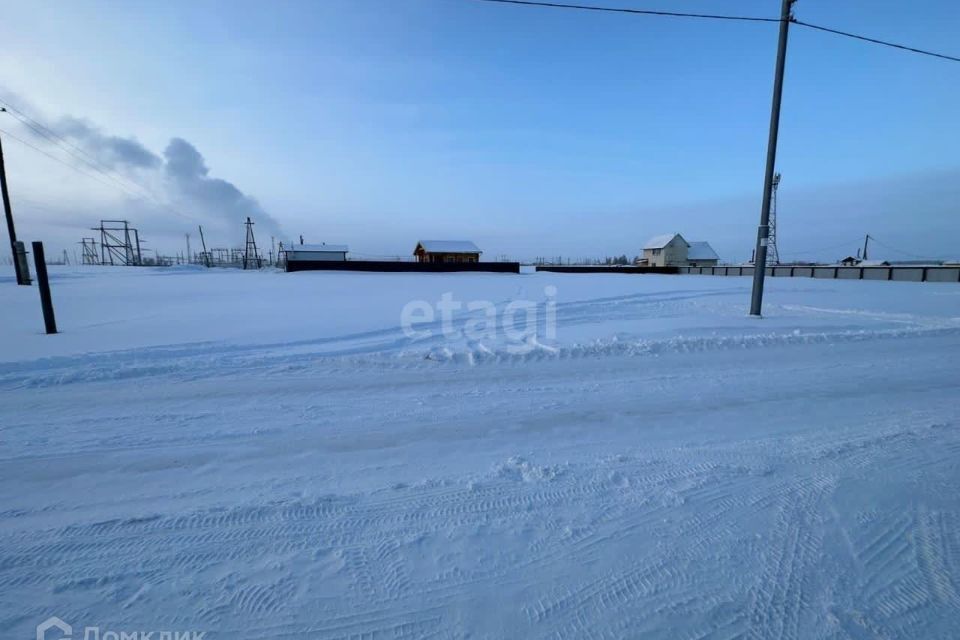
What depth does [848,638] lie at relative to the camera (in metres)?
1.80

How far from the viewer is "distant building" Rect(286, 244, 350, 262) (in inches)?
2170

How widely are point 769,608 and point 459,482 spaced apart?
1873 mm

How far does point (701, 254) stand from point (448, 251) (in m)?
40.3

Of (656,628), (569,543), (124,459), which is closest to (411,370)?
(124,459)

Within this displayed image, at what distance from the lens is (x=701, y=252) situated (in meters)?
63.4

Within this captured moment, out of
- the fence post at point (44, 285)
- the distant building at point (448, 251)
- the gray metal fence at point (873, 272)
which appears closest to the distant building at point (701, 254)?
the gray metal fence at point (873, 272)

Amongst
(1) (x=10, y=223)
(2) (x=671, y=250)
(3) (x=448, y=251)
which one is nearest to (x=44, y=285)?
(1) (x=10, y=223)

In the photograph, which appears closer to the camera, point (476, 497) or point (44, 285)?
point (476, 497)

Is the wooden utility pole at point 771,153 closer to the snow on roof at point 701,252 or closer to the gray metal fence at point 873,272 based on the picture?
the gray metal fence at point 873,272

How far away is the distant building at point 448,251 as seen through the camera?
54.8 metres

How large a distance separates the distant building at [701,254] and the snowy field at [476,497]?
2467 inches

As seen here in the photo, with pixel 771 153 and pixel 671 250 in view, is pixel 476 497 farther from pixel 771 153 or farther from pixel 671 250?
pixel 671 250

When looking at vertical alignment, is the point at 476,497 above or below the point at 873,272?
below

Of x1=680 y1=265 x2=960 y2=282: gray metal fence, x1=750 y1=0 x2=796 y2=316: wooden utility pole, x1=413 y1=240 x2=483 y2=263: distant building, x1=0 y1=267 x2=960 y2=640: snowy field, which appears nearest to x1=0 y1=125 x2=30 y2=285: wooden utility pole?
x1=0 y1=267 x2=960 y2=640: snowy field
